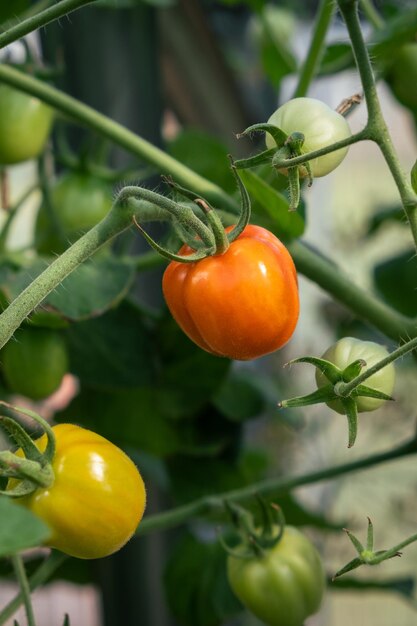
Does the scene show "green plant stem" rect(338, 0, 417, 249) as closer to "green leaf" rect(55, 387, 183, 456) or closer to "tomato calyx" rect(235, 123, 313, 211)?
"tomato calyx" rect(235, 123, 313, 211)

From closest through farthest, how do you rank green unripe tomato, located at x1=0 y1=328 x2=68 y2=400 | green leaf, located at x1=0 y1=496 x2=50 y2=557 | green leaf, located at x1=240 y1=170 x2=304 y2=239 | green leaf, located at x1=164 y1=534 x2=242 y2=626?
green leaf, located at x1=0 y1=496 x2=50 y2=557 → green leaf, located at x1=240 y1=170 x2=304 y2=239 → green unripe tomato, located at x1=0 y1=328 x2=68 y2=400 → green leaf, located at x1=164 y1=534 x2=242 y2=626

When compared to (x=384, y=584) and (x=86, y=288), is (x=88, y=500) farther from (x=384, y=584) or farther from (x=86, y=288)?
(x=384, y=584)

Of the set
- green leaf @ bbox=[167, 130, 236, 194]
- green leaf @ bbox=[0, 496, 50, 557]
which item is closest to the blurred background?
green leaf @ bbox=[167, 130, 236, 194]

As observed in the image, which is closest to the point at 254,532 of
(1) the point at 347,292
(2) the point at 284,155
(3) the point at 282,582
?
(3) the point at 282,582

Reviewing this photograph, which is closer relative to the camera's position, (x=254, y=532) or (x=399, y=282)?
(x=254, y=532)

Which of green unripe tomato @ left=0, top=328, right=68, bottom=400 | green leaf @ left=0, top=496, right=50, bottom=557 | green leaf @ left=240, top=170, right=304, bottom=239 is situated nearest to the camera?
green leaf @ left=0, top=496, right=50, bottom=557

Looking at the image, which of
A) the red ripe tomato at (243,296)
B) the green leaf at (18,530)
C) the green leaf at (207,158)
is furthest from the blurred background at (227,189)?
the green leaf at (18,530)
